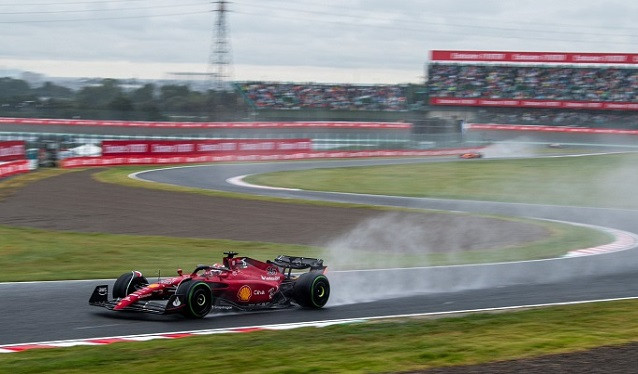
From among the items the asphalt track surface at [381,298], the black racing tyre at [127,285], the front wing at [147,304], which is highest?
the black racing tyre at [127,285]

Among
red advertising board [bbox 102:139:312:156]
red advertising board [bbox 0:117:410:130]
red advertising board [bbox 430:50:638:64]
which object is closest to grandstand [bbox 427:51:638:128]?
red advertising board [bbox 430:50:638:64]

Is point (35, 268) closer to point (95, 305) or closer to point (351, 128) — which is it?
point (95, 305)

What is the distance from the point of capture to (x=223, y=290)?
1180 cm

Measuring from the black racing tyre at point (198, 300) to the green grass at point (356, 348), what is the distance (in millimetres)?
1065

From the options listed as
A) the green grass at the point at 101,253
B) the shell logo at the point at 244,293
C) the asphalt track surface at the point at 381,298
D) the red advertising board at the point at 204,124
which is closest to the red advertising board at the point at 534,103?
the red advertising board at the point at 204,124

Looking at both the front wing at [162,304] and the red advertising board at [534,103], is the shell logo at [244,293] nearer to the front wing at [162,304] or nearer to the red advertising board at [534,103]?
the front wing at [162,304]

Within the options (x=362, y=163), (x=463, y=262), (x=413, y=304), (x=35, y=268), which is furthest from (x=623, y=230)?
(x=362, y=163)

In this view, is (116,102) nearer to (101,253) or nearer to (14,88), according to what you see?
(14,88)

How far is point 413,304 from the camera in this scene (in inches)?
520

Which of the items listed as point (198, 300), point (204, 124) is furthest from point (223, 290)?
point (204, 124)

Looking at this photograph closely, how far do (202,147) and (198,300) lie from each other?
42.3 meters

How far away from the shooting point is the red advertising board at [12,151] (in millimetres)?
38750

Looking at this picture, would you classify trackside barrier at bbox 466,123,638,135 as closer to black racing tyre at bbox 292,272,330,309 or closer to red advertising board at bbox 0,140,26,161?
red advertising board at bbox 0,140,26,161

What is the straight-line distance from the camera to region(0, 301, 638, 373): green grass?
842 centimetres
